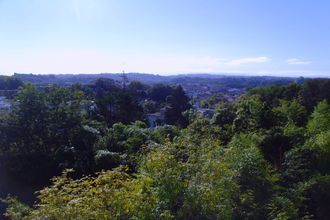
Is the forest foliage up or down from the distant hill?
up

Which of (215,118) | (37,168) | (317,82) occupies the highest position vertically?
(317,82)

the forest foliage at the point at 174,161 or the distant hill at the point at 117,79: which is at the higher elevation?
the forest foliage at the point at 174,161

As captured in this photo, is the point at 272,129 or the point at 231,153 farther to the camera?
the point at 272,129

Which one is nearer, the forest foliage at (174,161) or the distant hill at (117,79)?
the forest foliage at (174,161)

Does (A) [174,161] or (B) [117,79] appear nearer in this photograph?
(A) [174,161]

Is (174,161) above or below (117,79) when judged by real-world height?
above

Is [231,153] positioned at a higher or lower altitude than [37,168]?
higher

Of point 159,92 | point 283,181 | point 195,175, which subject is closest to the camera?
point 195,175

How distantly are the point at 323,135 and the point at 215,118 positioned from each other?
6028 millimetres

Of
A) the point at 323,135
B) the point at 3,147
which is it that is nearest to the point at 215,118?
the point at 323,135

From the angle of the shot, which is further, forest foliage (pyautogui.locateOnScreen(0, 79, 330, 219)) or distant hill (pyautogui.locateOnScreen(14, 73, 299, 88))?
distant hill (pyautogui.locateOnScreen(14, 73, 299, 88))

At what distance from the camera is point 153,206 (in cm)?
543

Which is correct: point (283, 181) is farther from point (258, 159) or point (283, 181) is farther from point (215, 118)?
point (215, 118)

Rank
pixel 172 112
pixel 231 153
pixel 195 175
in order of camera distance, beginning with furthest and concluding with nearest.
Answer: pixel 172 112
pixel 231 153
pixel 195 175
